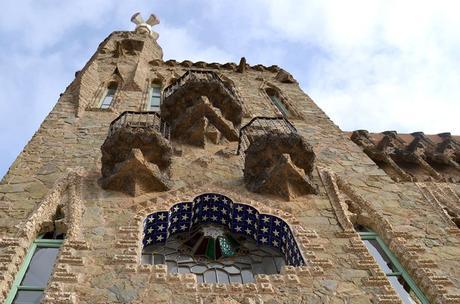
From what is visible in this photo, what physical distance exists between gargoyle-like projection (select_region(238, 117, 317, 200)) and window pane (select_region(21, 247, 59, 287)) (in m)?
3.22

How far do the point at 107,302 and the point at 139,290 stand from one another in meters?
0.38

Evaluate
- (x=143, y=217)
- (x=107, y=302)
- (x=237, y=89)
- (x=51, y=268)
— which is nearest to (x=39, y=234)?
(x=51, y=268)

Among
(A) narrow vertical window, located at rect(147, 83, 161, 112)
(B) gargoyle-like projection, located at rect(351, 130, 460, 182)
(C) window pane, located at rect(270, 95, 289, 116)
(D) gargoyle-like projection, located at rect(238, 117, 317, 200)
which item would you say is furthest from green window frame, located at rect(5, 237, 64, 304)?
(C) window pane, located at rect(270, 95, 289, 116)

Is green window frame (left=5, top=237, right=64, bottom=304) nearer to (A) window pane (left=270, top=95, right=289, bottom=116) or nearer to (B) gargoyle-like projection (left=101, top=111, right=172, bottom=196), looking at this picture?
(B) gargoyle-like projection (left=101, top=111, right=172, bottom=196)

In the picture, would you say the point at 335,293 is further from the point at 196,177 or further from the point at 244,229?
the point at 196,177

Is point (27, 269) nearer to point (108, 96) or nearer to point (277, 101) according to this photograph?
point (108, 96)

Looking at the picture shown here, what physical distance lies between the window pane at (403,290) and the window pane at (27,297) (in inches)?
163

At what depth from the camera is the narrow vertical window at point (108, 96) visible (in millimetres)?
13453

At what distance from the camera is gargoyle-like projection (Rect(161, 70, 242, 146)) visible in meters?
10.8

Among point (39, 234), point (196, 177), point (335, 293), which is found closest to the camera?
point (335, 293)

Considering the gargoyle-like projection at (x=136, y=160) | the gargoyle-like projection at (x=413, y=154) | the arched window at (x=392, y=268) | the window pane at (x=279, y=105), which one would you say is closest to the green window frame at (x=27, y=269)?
the gargoyle-like projection at (x=136, y=160)

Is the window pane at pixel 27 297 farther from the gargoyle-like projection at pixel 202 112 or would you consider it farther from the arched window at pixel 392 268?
the gargoyle-like projection at pixel 202 112

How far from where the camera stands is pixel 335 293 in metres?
6.11

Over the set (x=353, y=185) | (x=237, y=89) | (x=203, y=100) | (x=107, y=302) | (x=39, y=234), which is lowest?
(x=107, y=302)
